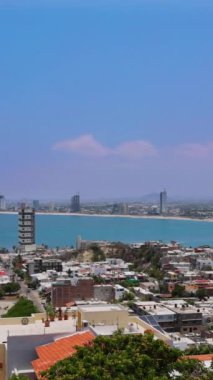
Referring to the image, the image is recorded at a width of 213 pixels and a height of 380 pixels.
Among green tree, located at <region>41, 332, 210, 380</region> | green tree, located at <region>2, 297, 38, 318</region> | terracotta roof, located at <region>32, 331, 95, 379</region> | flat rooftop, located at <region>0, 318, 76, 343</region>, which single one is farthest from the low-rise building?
green tree, located at <region>41, 332, 210, 380</region>

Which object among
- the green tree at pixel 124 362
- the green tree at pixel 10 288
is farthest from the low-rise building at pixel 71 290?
the green tree at pixel 124 362

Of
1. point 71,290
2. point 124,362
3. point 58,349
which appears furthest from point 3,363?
point 71,290

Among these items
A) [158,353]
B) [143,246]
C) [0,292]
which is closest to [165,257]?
[143,246]

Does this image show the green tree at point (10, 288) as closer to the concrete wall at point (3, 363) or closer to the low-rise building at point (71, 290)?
the low-rise building at point (71, 290)

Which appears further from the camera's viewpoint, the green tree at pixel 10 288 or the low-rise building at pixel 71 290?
the green tree at pixel 10 288

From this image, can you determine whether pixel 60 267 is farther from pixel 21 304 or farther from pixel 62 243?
pixel 62 243

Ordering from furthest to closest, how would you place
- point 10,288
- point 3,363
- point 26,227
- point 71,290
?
1. point 26,227
2. point 10,288
3. point 71,290
4. point 3,363

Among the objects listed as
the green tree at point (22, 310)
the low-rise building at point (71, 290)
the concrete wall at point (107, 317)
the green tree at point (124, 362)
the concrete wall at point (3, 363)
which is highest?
the green tree at point (124, 362)

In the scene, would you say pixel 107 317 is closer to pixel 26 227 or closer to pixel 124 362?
pixel 124 362
